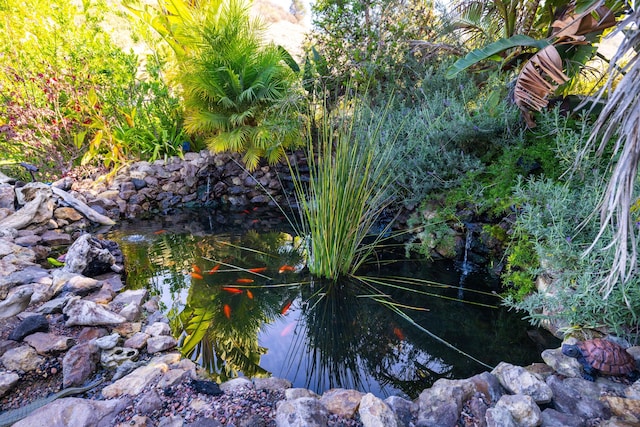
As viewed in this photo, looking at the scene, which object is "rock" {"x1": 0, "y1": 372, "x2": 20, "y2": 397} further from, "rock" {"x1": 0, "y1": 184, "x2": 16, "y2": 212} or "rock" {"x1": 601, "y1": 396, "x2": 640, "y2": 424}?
"rock" {"x1": 0, "y1": 184, "x2": 16, "y2": 212}

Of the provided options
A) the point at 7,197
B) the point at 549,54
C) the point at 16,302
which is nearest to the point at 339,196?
the point at 549,54

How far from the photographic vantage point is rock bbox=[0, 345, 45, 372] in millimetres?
1778

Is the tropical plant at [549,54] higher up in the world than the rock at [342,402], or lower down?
higher up

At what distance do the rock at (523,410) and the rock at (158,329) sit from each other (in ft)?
5.94

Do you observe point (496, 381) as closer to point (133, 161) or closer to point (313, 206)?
point (313, 206)

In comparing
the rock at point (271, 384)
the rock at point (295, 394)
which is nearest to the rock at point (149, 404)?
the rock at point (271, 384)

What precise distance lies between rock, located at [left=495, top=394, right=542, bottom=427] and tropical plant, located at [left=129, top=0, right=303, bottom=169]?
13.3 ft

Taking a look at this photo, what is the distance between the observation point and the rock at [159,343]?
2.00 m

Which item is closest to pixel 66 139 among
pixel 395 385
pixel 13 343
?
pixel 13 343

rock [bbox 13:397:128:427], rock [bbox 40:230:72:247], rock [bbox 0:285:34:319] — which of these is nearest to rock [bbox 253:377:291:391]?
rock [bbox 13:397:128:427]

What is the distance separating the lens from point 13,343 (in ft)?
6.29

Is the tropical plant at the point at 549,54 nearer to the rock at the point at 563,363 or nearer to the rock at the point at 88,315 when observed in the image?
the rock at the point at 563,363

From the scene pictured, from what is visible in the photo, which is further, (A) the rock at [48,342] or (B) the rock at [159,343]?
(B) the rock at [159,343]

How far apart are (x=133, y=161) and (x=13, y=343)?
4332 mm
